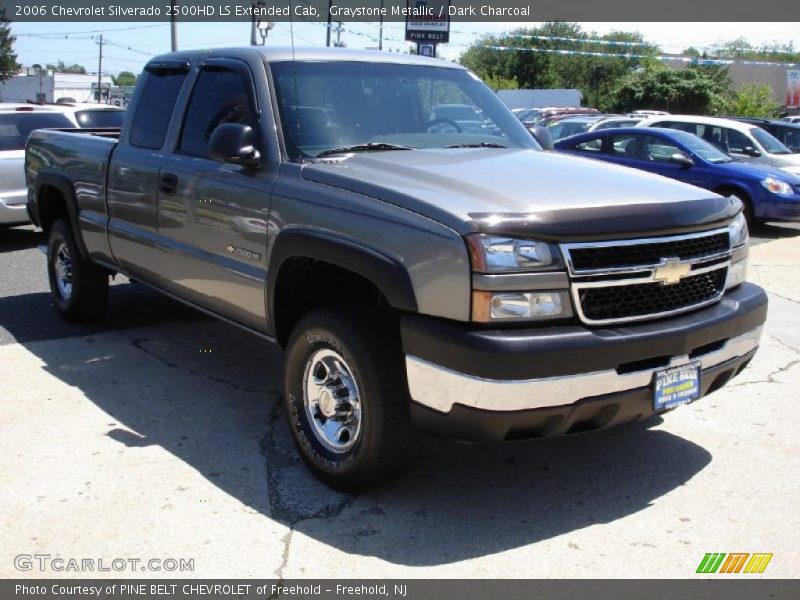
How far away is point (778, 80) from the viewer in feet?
202

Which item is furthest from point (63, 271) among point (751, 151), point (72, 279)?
point (751, 151)

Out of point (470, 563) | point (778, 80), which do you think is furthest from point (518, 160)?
point (778, 80)

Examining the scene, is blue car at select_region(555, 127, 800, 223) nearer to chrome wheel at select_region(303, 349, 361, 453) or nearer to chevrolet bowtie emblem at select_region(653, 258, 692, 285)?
chevrolet bowtie emblem at select_region(653, 258, 692, 285)

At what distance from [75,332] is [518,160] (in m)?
4.01

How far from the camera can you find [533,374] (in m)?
3.28

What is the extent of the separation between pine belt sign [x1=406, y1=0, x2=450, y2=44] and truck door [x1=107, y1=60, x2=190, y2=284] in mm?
14398

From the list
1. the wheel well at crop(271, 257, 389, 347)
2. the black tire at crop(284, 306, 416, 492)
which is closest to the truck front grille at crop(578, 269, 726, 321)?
the black tire at crop(284, 306, 416, 492)

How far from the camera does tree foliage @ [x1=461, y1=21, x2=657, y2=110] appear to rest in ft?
203

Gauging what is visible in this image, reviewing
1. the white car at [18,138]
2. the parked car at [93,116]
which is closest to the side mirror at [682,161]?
the white car at [18,138]

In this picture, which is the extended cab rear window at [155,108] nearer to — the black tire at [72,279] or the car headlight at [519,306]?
the black tire at [72,279]

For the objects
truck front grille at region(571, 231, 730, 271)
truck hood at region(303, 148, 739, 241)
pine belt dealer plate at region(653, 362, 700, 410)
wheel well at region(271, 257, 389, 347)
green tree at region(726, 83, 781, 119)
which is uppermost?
green tree at region(726, 83, 781, 119)
